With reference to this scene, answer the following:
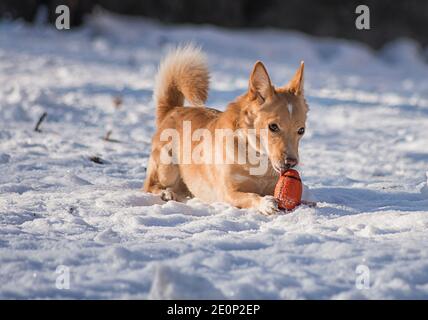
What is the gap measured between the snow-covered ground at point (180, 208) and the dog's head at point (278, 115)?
0.39 metres

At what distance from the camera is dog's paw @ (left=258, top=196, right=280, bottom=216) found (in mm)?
4340

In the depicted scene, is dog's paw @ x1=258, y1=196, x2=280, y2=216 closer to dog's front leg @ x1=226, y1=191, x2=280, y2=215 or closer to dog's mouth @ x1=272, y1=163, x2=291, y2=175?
dog's front leg @ x1=226, y1=191, x2=280, y2=215

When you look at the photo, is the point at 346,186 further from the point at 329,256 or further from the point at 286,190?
the point at 329,256

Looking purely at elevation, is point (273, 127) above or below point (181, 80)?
below

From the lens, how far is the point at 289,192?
442 cm

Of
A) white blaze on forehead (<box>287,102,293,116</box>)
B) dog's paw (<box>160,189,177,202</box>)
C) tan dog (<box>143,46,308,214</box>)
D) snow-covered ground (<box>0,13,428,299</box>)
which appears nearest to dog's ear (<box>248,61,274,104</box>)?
tan dog (<box>143,46,308,214</box>)

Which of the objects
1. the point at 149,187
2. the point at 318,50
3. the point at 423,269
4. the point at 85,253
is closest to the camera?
the point at 423,269

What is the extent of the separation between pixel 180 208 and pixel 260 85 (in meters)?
0.94

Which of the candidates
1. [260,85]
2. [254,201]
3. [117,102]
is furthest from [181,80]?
[117,102]

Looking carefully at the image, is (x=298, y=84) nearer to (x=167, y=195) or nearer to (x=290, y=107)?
(x=290, y=107)

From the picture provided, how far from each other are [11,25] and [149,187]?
11348 millimetres

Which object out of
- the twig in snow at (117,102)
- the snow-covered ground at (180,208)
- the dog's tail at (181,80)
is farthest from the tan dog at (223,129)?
the twig in snow at (117,102)
